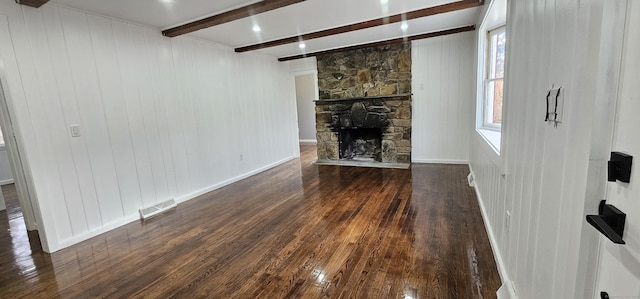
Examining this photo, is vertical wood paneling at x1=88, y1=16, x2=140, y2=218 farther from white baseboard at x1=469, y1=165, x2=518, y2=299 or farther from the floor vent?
white baseboard at x1=469, y1=165, x2=518, y2=299

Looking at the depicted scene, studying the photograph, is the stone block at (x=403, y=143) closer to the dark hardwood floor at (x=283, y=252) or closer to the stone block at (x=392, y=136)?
the stone block at (x=392, y=136)

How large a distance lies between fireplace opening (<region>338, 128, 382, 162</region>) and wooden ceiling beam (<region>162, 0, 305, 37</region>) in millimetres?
3334

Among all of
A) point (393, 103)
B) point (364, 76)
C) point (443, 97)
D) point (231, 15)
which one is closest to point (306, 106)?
point (364, 76)

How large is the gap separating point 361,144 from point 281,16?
3.30 meters

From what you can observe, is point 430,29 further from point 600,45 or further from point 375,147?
point 600,45

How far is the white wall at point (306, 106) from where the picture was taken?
881cm

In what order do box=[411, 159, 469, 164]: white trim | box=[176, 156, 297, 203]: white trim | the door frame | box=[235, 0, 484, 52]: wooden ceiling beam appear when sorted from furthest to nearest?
box=[411, 159, 469, 164]: white trim
box=[176, 156, 297, 203]: white trim
box=[235, 0, 484, 52]: wooden ceiling beam
the door frame

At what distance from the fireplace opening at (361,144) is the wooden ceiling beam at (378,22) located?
224 cm

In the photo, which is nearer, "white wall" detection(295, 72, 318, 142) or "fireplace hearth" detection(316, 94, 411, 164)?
"fireplace hearth" detection(316, 94, 411, 164)

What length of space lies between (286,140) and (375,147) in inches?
78.8

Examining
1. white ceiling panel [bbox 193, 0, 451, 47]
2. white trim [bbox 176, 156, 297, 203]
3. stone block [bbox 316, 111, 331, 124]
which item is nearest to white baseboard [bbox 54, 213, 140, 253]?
white trim [bbox 176, 156, 297, 203]

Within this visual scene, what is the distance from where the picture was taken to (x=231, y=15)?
2939 millimetres

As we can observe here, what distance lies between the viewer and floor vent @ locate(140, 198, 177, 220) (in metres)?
3.28

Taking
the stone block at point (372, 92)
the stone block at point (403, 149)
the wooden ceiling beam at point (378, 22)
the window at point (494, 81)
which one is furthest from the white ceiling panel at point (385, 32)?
the stone block at point (403, 149)
